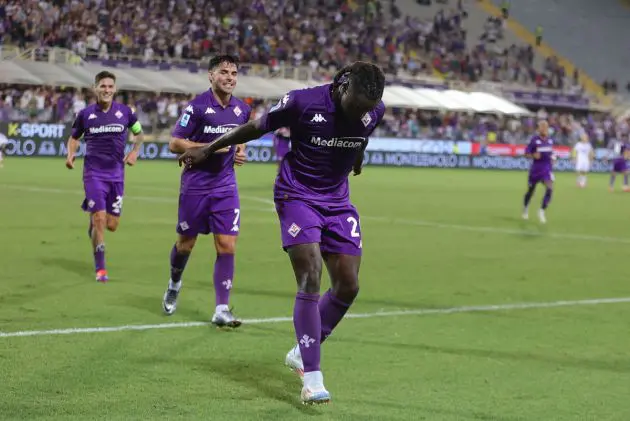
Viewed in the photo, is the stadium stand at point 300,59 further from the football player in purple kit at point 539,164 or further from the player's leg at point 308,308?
the player's leg at point 308,308

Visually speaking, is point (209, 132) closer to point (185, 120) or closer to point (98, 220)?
point (185, 120)

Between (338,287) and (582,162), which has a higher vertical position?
(338,287)

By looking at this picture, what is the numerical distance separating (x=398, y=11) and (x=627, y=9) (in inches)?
829

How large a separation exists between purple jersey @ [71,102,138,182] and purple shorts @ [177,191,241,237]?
9.06ft

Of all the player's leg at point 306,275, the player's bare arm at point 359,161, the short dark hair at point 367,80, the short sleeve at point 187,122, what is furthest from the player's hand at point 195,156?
the short sleeve at point 187,122

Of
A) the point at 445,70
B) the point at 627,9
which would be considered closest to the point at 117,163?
the point at 445,70

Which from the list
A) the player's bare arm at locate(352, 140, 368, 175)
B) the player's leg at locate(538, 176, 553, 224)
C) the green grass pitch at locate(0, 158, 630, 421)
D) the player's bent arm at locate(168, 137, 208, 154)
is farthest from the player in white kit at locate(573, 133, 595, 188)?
the player's bare arm at locate(352, 140, 368, 175)

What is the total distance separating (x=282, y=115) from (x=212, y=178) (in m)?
2.78

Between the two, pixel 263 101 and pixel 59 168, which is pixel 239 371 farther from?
pixel 263 101

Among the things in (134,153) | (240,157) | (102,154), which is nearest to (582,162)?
(134,153)

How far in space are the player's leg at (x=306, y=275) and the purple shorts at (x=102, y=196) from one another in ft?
17.8

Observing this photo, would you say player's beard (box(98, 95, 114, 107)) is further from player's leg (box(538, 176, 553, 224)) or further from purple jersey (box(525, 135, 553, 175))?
purple jersey (box(525, 135, 553, 175))

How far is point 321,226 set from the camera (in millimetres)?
6570

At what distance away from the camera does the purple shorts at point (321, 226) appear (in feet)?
21.2
